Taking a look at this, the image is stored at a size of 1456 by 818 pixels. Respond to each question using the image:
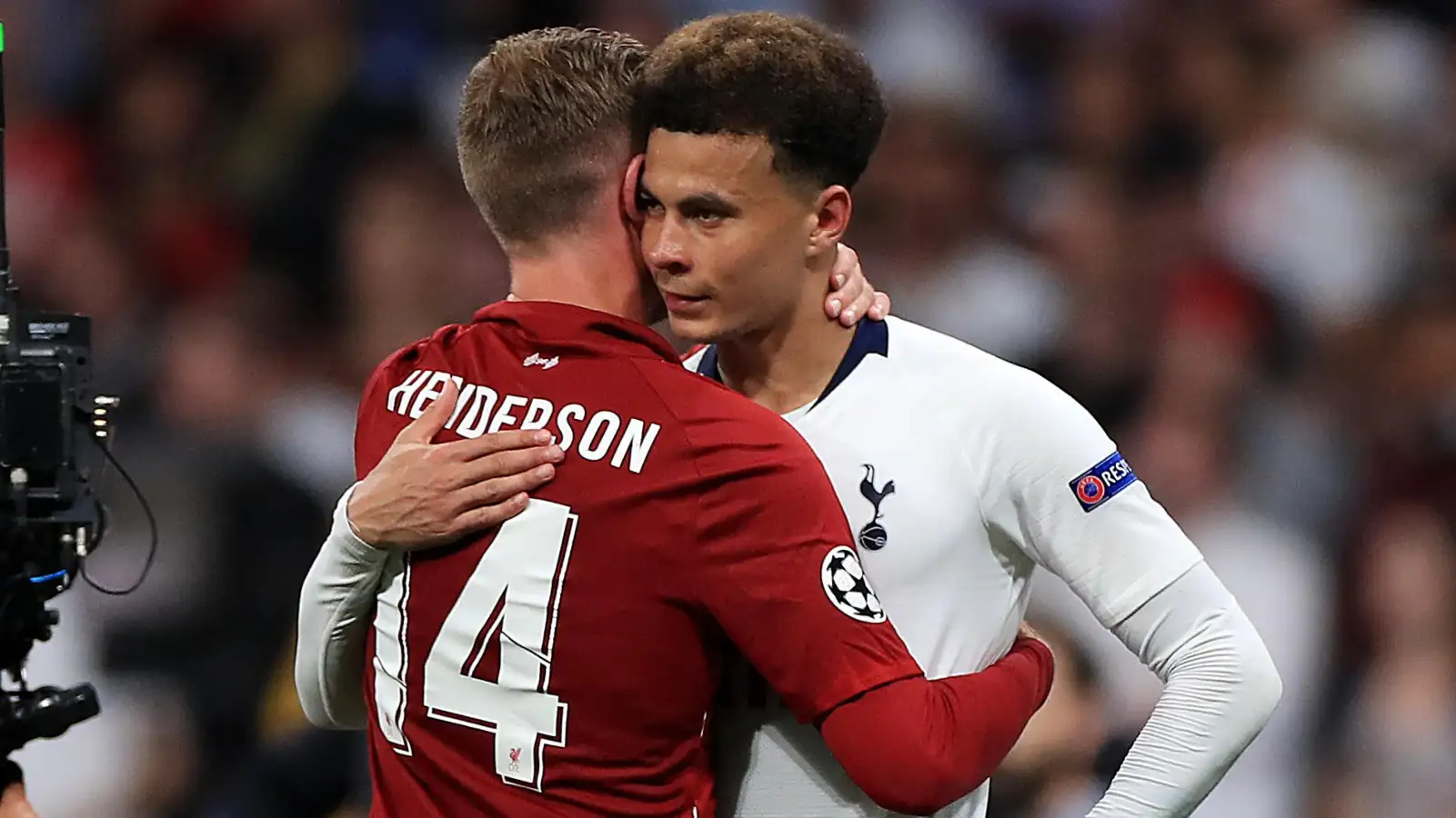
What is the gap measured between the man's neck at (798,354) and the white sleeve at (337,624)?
483 mm

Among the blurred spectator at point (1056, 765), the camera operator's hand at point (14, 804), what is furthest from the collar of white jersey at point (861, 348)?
the blurred spectator at point (1056, 765)

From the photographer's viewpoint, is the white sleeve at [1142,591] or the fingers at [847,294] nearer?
the white sleeve at [1142,591]

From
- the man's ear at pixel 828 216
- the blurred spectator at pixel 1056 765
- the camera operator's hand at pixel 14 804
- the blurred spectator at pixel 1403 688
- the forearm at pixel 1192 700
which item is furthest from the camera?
the blurred spectator at pixel 1403 688

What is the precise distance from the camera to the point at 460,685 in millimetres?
1861

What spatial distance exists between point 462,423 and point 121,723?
2723 millimetres

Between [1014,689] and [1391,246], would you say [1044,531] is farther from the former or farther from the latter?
[1391,246]

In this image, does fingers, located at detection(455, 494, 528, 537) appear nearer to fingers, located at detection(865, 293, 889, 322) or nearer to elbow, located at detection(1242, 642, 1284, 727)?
fingers, located at detection(865, 293, 889, 322)

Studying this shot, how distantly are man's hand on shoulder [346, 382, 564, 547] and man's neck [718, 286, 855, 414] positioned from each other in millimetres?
347

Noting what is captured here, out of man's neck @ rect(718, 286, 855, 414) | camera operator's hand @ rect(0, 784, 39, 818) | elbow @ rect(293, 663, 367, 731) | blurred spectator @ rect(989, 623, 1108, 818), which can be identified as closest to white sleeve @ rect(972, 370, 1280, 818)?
man's neck @ rect(718, 286, 855, 414)

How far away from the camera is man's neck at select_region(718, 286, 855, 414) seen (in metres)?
2.06

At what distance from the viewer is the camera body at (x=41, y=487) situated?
2.11m

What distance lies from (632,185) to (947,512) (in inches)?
19.8

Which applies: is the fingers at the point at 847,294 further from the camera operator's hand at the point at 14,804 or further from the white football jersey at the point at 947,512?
the camera operator's hand at the point at 14,804

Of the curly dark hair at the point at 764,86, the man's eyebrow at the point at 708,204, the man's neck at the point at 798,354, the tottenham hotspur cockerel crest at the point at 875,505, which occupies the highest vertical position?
the curly dark hair at the point at 764,86
